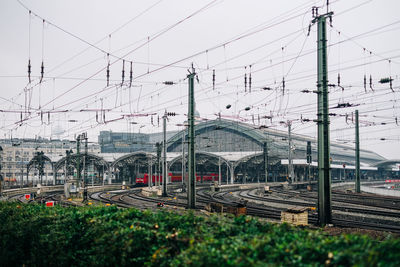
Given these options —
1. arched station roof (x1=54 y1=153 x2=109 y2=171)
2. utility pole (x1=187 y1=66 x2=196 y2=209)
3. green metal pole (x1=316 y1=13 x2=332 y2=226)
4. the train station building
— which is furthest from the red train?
green metal pole (x1=316 y1=13 x2=332 y2=226)

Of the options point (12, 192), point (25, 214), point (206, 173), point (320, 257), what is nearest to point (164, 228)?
point (320, 257)

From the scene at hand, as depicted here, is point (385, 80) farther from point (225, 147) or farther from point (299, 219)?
point (225, 147)

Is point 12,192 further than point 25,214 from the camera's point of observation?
Yes

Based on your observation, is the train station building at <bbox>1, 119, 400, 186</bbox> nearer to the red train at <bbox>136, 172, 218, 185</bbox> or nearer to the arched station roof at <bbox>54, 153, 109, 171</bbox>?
the arched station roof at <bbox>54, 153, 109, 171</bbox>

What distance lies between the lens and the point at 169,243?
8234 millimetres

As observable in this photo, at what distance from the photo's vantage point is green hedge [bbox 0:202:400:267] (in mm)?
5863

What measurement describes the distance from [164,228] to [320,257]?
4526 millimetres

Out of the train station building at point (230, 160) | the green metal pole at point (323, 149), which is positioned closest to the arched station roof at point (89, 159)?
the train station building at point (230, 160)

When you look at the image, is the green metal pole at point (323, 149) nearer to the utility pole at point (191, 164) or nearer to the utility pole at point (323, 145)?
the utility pole at point (323, 145)

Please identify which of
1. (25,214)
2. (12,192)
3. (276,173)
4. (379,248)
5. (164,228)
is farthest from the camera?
(276,173)

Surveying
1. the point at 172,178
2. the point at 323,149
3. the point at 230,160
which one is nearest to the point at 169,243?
the point at 323,149

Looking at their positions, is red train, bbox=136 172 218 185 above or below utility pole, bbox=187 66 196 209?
below

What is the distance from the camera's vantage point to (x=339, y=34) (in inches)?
798

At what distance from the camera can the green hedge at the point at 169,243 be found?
5863 millimetres
